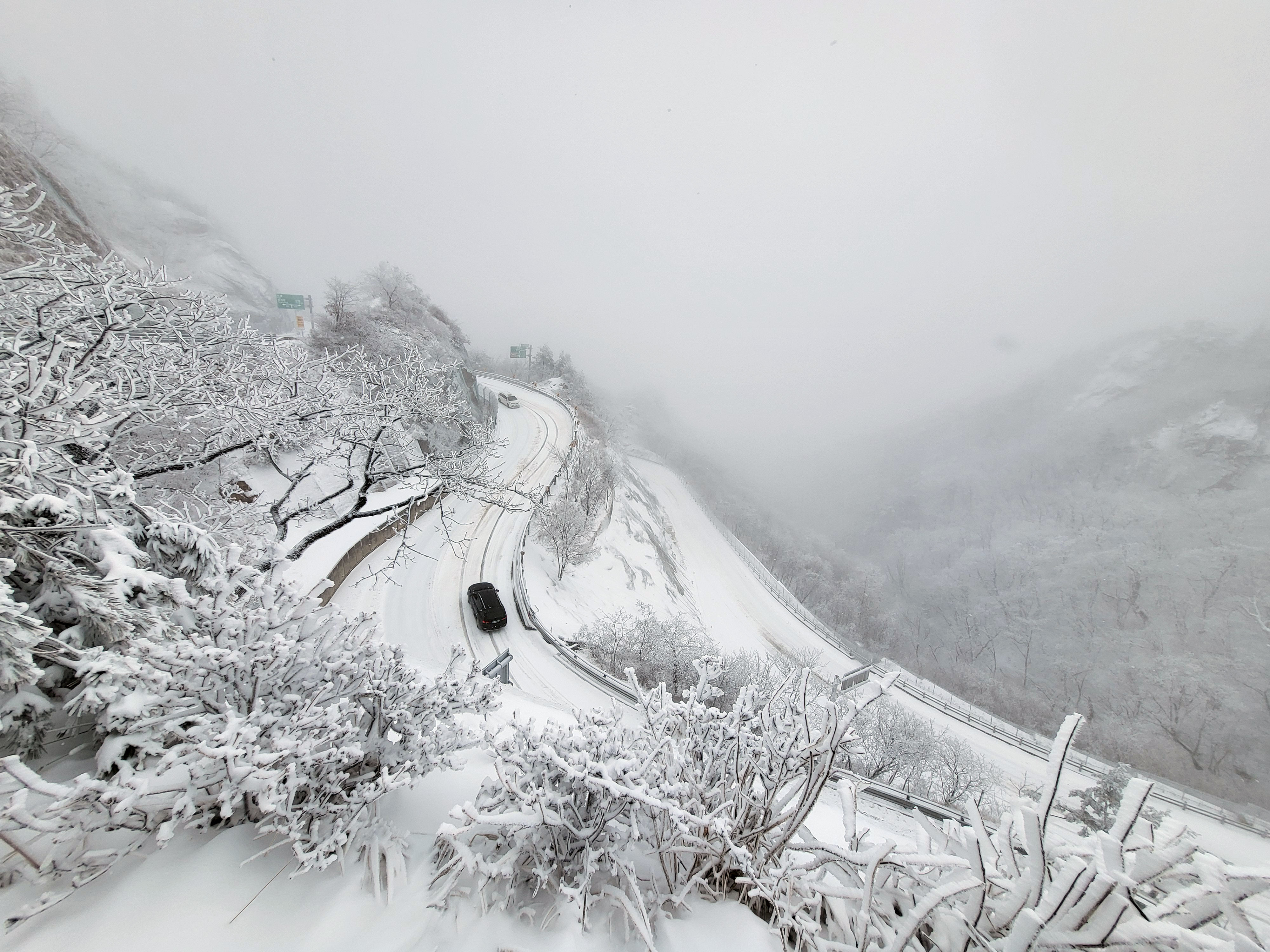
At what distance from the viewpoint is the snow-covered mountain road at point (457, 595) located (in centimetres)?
1367

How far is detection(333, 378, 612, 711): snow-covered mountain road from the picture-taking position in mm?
13672

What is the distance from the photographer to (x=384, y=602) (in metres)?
15.5

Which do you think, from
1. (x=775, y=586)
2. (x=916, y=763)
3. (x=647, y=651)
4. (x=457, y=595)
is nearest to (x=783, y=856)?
(x=647, y=651)

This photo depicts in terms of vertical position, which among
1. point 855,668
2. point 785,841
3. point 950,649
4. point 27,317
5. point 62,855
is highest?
point 27,317

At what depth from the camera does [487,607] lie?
15.7 meters

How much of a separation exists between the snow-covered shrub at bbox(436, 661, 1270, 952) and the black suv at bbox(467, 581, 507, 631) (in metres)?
12.8

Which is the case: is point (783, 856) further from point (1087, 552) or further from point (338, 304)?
point (1087, 552)

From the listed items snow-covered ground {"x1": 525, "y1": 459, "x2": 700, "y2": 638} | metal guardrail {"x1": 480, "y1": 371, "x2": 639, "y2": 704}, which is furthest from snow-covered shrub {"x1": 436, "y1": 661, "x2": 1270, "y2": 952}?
snow-covered ground {"x1": 525, "y1": 459, "x2": 700, "y2": 638}

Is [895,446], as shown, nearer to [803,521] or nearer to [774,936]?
[803,521]

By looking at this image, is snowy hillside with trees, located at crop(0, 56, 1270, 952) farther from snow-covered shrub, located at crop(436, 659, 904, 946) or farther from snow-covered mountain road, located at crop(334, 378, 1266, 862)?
snow-covered mountain road, located at crop(334, 378, 1266, 862)

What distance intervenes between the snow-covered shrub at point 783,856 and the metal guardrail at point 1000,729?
48.1ft

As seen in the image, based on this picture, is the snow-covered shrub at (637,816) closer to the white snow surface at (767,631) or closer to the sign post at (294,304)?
the white snow surface at (767,631)

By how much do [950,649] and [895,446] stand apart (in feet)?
253

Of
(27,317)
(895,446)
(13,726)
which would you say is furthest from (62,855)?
(895,446)
